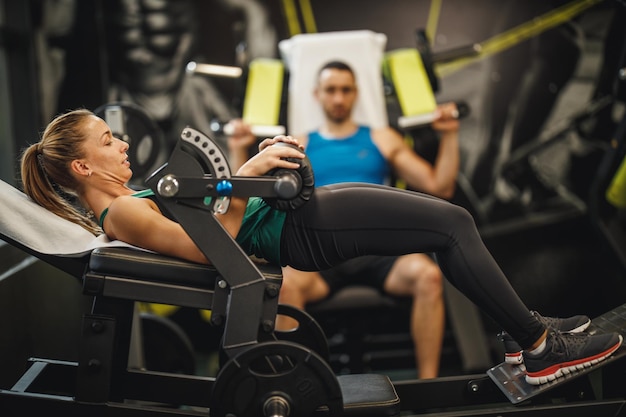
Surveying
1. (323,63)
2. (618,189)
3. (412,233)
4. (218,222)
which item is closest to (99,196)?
(218,222)

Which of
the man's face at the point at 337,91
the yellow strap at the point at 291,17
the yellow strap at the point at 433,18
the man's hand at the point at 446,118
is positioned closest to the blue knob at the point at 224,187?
the man's face at the point at 337,91

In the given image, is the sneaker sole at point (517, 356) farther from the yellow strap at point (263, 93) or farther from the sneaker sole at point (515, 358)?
the yellow strap at point (263, 93)

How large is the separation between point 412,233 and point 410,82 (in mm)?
1695

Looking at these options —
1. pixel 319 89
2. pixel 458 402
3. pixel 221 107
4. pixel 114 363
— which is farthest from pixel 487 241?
pixel 114 363

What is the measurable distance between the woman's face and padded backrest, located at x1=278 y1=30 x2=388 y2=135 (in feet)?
4.97

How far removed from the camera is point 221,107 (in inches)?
151

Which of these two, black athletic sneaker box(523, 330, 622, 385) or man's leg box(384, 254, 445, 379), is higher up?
black athletic sneaker box(523, 330, 622, 385)

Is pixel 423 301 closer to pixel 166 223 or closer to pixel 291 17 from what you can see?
pixel 166 223

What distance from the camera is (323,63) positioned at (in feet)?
11.1

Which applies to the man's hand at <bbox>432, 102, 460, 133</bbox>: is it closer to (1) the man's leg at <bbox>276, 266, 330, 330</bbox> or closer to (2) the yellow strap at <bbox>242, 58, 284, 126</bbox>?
(2) the yellow strap at <bbox>242, 58, 284, 126</bbox>

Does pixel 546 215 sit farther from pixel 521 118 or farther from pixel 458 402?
pixel 458 402

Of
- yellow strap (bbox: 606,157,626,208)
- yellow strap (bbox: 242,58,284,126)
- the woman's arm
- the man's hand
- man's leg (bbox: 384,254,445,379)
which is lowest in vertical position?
man's leg (bbox: 384,254,445,379)

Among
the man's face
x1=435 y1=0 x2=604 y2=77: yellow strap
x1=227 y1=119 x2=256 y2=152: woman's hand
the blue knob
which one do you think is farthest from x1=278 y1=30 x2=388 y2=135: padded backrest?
the blue knob

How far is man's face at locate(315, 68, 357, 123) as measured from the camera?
3303mm
